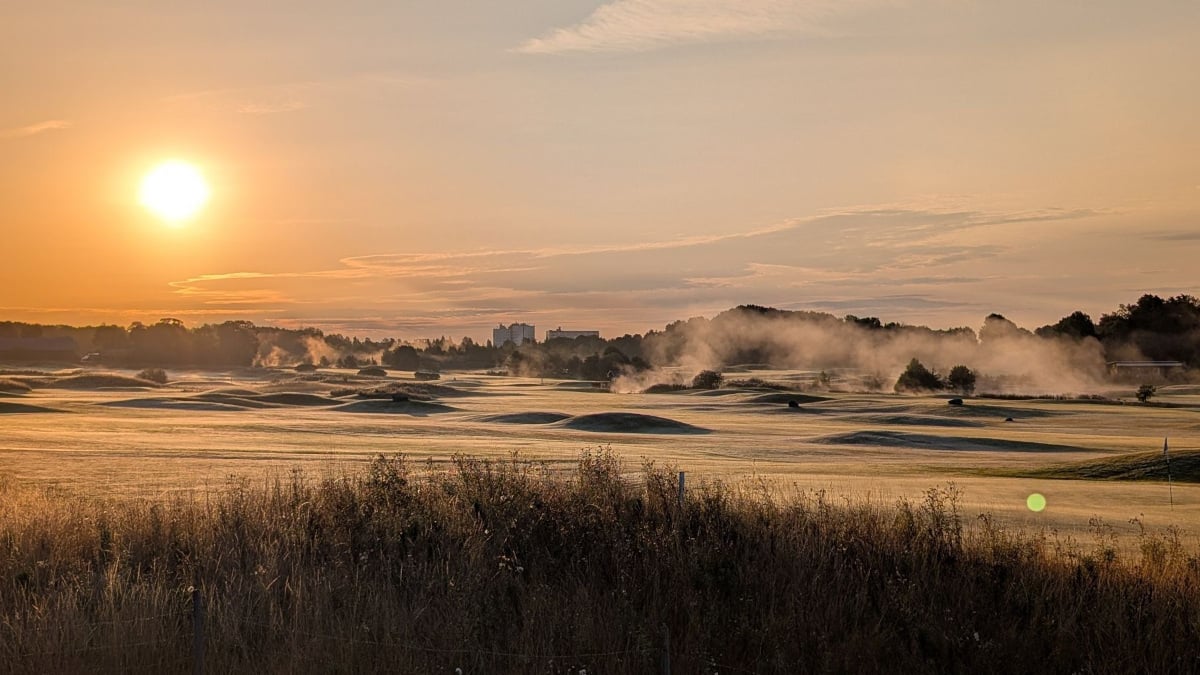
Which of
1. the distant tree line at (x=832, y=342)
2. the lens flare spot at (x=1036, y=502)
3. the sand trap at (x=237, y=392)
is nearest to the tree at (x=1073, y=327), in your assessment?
the distant tree line at (x=832, y=342)

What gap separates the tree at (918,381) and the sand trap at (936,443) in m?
58.5

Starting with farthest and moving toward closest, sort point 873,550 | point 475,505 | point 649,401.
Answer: point 649,401 → point 475,505 → point 873,550

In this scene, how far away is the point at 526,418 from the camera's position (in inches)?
2783

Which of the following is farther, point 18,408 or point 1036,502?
point 18,408

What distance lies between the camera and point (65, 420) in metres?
58.6

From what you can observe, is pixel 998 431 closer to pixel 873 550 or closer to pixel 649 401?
pixel 649 401

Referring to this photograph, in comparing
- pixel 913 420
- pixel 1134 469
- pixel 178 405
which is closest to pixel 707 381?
pixel 913 420

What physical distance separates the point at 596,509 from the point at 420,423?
48.3 metres

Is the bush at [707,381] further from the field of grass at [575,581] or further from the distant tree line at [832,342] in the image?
the field of grass at [575,581]

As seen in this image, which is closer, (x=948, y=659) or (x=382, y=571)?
(x=948, y=659)

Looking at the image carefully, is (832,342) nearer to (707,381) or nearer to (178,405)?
(707,381)

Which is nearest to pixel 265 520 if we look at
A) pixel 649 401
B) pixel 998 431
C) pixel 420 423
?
pixel 420 423

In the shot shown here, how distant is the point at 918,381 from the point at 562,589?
10563 centimetres

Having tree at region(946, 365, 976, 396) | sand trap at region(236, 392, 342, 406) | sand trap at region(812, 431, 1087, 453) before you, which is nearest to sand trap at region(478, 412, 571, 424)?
sand trap at region(236, 392, 342, 406)
